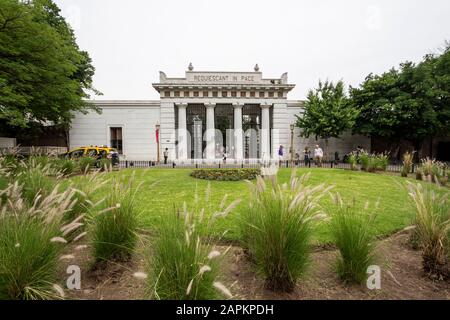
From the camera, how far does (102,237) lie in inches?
104

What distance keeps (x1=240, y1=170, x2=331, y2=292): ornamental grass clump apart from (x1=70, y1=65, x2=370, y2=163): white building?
65.5 ft

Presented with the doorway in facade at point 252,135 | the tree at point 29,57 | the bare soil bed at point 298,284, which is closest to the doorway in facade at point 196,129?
the doorway in facade at point 252,135

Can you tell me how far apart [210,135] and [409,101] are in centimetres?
1833

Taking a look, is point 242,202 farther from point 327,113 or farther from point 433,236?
point 327,113

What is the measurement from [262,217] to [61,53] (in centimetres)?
931

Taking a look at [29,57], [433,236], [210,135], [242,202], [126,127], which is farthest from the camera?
[126,127]

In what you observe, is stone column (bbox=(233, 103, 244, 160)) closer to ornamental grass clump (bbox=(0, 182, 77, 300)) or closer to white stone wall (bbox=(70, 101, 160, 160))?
white stone wall (bbox=(70, 101, 160, 160))

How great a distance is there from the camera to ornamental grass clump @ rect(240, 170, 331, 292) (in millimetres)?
2213

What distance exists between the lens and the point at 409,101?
19.0 meters

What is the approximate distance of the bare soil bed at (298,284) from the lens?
242cm

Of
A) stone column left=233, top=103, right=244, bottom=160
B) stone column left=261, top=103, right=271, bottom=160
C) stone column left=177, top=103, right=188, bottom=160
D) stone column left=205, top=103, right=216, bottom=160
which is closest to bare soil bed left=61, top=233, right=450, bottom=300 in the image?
stone column left=205, top=103, right=216, bottom=160

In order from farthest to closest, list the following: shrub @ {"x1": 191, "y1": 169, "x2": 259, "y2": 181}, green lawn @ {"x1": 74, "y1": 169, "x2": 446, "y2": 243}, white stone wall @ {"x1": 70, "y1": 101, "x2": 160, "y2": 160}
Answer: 1. white stone wall @ {"x1": 70, "y1": 101, "x2": 160, "y2": 160}
2. shrub @ {"x1": 191, "y1": 169, "x2": 259, "y2": 181}
3. green lawn @ {"x1": 74, "y1": 169, "x2": 446, "y2": 243}

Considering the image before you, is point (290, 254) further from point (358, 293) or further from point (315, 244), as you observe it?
point (315, 244)

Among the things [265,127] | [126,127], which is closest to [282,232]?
[265,127]
